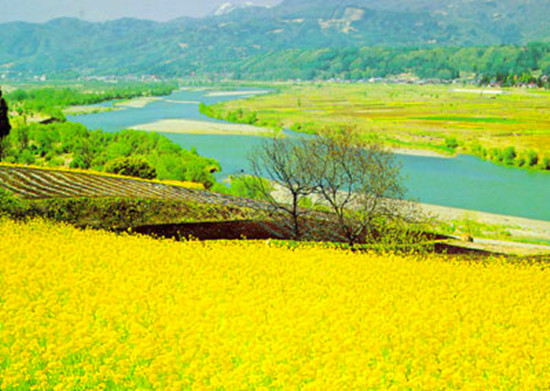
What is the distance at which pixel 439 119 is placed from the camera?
117m

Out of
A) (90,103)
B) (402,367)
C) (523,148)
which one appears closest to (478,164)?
(523,148)

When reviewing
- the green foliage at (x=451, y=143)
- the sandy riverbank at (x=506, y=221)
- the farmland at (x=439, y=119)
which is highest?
the farmland at (x=439, y=119)

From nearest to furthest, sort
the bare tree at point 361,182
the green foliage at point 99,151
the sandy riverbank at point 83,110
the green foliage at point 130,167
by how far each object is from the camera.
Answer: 1. the bare tree at point 361,182
2. the green foliage at point 130,167
3. the green foliage at point 99,151
4. the sandy riverbank at point 83,110

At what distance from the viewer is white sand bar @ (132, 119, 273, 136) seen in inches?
4001

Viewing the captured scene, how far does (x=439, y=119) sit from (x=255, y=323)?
116622 mm

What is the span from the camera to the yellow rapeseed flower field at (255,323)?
23.3ft

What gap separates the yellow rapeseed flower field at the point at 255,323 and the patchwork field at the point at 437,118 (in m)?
51.7

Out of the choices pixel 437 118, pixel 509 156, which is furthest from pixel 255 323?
pixel 437 118

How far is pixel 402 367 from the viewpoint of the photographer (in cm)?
738

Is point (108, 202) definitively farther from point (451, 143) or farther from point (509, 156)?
point (451, 143)

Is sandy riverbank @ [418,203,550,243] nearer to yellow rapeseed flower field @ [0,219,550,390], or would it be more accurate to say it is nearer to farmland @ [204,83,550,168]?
farmland @ [204,83,550,168]

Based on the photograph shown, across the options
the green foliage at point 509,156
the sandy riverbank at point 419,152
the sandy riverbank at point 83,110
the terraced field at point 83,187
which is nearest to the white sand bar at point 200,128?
the sandy riverbank at point 419,152

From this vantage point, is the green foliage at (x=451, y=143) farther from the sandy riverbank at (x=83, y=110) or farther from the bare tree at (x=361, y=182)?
the sandy riverbank at (x=83, y=110)

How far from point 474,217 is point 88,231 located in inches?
1502
